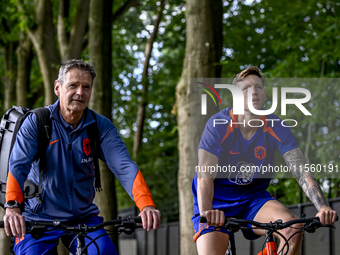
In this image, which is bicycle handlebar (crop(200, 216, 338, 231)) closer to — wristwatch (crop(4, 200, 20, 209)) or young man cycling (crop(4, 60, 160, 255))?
young man cycling (crop(4, 60, 160, 255))

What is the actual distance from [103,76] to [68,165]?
502 cm

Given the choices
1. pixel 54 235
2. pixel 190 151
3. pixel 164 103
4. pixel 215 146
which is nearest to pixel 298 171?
pixel 215 146

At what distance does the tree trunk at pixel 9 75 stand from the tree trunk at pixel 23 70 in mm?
496

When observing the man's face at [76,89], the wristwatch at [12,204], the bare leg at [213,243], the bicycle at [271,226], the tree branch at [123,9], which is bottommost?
the bare leg at [213,243]

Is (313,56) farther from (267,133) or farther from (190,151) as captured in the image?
(267,133)

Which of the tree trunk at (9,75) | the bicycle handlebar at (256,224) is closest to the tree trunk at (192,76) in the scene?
the bicycle handlebar at (256,224)

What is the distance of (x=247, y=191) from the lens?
4.05m

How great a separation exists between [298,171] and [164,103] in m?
14.5

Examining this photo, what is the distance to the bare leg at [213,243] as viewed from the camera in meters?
3.66

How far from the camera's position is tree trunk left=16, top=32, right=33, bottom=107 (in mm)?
13414

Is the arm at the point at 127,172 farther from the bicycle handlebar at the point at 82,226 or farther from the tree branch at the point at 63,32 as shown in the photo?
the tree branch at the point at 63,32

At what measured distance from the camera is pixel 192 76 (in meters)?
7.32

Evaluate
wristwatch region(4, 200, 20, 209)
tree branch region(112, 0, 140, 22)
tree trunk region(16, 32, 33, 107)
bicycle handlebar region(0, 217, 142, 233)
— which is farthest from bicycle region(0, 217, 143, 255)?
tree trunk region(16, 32, 33, 107)

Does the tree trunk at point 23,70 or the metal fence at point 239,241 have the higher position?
the tree trunk at point 23,70
